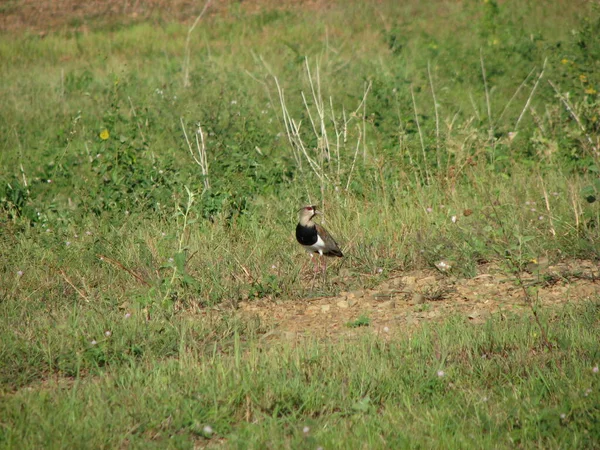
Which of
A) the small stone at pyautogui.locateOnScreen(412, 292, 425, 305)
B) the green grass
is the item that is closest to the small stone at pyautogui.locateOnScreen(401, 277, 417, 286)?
the small stone at pyautogui.locateOnScreen(412, 292, 425, 305)

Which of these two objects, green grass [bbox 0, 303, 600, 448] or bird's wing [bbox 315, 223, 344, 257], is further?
bird's wing [bbox 315, 223, 344, 257]

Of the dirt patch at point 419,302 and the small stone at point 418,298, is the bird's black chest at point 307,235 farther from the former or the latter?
the small stone at point 418,298

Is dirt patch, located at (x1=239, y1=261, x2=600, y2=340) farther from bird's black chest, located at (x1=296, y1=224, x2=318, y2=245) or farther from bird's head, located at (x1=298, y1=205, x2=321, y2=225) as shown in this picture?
bird's head, located at (x1=298, y1=205, x2=321, y2=225)

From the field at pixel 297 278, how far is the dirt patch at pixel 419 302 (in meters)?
0.02

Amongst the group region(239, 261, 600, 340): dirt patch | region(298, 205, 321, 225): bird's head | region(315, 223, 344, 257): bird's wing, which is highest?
region(298, 205, 321, 225): bird's head

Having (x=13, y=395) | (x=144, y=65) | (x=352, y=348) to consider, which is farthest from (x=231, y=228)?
(x=144, y=65)

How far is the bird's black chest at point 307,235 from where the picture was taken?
18.2ft

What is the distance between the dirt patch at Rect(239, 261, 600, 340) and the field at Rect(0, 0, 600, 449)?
0.06ft

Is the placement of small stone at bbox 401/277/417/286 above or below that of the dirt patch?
below

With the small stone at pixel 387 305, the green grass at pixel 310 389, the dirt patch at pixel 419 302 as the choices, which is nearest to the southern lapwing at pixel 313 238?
the dirt patch at pixel 419 302

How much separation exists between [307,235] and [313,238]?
0.05 m

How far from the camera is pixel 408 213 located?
638cm

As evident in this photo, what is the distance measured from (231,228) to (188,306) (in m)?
1.45

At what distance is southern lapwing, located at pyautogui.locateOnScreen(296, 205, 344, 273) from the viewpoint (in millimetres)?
5543
